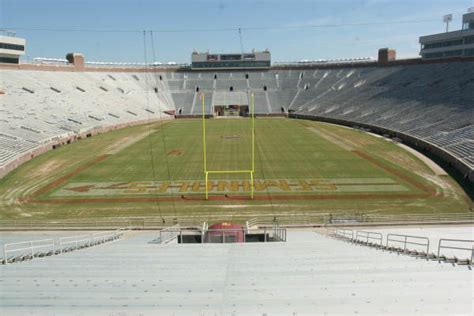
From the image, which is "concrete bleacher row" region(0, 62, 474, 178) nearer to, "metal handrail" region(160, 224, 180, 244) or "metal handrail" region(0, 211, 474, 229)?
"metal handrail" region(0, 211, 474, 229)

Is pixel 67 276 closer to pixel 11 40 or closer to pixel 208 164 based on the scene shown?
pixel 208 164

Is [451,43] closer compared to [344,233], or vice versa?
[344,233]

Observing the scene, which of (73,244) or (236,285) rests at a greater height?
(236,285)

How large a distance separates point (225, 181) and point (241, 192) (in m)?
2.81

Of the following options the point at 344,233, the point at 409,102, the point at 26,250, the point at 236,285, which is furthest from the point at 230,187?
the point at 409,102

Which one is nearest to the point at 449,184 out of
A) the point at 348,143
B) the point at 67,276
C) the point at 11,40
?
the point at 348,143

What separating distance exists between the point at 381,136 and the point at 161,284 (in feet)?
138

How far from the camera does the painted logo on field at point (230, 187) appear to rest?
23312 mm

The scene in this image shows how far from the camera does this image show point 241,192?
23.3 m

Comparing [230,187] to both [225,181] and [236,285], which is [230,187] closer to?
[225,181]

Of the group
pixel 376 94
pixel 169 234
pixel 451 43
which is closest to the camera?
pixel 169 234

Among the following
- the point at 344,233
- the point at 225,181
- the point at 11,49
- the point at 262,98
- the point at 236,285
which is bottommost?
the point at 344,233

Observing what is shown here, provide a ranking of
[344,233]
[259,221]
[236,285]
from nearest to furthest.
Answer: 1. [236,285]
2. [344,233]
3. [259,221]

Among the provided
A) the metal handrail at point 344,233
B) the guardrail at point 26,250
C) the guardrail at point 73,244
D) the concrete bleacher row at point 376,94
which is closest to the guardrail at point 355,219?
the metal handrail at point 344,233
